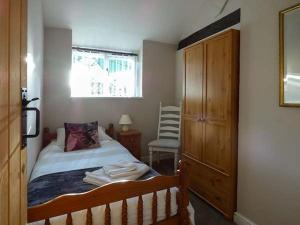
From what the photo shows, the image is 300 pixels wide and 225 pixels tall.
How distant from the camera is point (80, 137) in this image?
267 centimetres

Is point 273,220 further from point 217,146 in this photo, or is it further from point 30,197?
point 30,197

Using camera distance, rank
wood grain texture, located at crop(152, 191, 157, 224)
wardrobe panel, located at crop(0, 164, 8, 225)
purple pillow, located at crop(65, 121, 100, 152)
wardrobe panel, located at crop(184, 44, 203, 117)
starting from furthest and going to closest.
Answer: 1. purple pillow, located at crop(65, 121, 100, 152)
2. wardrobe panel, located at crop(184, 44, 203, 117)
3. wood grain texture, located at crop(152, 191, 157, 224)
4. wardrobe panel, located at crop(0, 164, 8, 225)

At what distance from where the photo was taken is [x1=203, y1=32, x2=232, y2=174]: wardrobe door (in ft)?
6.69

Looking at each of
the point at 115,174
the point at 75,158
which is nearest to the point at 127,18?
the point at 75,158

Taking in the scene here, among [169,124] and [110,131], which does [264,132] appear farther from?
[110,131]

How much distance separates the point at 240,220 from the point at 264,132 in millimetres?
915

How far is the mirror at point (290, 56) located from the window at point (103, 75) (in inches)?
99.0

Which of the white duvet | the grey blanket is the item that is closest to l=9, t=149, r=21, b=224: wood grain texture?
the white duvet

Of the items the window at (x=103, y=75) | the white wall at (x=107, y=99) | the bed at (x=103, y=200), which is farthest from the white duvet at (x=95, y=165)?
the window at (x=103, y=75)

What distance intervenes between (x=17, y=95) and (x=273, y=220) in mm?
2072

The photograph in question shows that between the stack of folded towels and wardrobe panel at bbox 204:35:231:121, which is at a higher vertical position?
wardrobe panel at bbox 204:35:231:121

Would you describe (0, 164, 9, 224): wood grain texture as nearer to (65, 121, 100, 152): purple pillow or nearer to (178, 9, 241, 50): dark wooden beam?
(65, 121, 100, 152): purple pillow

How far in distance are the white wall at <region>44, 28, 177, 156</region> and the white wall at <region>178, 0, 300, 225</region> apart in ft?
6.14

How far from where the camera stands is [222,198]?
214 centimetres
